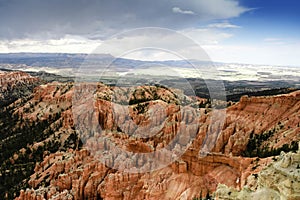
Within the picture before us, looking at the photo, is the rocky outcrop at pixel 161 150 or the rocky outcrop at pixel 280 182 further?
the rocky outcrop at pixel 161 150

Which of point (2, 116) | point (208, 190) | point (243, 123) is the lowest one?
point (2, 116)

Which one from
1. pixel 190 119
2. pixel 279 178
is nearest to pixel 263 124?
pixel 190 119

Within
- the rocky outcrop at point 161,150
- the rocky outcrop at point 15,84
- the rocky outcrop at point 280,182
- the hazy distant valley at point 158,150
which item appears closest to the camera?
the rocky outcrop at point 280,182

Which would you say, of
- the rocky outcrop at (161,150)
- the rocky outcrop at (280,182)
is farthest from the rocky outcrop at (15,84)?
Answer: the rocky outcrop at (280,182)

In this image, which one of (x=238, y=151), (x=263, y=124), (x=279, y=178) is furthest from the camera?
(x=263, y=124)

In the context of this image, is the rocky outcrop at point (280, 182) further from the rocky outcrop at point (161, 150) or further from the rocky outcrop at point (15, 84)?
the rocky outcrop at point (15, 84)

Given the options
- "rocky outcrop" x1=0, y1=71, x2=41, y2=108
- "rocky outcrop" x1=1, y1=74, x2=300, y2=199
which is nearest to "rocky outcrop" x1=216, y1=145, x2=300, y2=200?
"rocky outcrop" x1=1, y1=74, x2=300, y2=199

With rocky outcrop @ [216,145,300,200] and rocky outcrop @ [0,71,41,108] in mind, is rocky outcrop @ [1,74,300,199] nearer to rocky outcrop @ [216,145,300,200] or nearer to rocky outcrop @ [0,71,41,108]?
rocky outcrop @ [216,145,300,200]

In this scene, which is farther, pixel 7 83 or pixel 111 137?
pixel 7 83

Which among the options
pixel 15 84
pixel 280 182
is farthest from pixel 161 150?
pixel 15 84

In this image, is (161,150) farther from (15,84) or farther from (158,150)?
(15,84)

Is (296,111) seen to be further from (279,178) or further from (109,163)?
(279,178)
